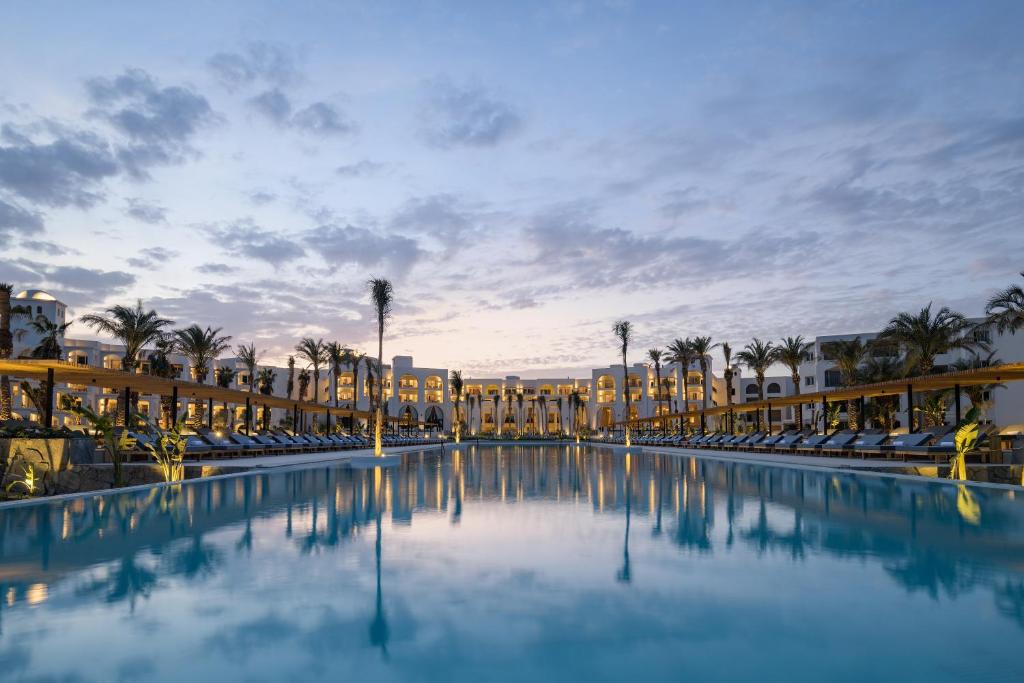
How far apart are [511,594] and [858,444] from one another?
2416cm

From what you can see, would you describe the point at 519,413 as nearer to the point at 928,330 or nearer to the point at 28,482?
the point at 928,330

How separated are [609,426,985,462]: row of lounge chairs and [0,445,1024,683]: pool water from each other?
1255 centimetres

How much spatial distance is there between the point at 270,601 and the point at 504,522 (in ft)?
16.0

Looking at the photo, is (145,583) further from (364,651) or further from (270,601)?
(364,651)

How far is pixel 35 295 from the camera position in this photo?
6831 cm

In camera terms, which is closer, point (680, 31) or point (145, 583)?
point (145, 583)

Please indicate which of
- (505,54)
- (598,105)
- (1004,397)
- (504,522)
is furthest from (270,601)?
(1004,397)

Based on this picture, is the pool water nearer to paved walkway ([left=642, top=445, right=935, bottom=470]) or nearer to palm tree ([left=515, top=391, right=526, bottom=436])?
paved walkway ([left=642, top=445, right=935, bottom=470])

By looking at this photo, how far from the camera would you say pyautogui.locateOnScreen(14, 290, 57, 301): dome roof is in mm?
67750

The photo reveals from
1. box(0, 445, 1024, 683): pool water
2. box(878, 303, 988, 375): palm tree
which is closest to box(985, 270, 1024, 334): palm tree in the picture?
box(878, 303, 988, 375): palm tree

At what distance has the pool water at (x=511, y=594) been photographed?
4.20 metres

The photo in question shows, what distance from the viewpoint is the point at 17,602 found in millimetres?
5441

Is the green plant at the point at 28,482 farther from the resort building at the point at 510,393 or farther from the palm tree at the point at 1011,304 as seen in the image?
the resort building at the point at 510,393

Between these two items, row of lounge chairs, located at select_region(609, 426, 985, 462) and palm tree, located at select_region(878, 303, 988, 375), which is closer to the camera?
row of lounge chairs, located at select_region(609, 426, 985, 462)
